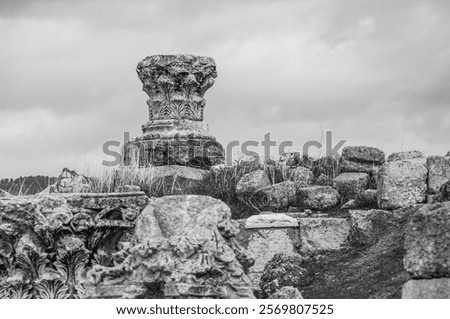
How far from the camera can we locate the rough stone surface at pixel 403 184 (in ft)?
55.2

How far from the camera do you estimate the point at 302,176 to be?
19.2m

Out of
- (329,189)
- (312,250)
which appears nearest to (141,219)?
(312,250)

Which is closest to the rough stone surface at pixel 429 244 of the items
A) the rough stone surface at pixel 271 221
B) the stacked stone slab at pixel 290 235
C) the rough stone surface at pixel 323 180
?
the stacked stone slab at pixel 290 235

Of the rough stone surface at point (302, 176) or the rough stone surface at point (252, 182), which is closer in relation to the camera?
the rough stone surface at point (252, 182)

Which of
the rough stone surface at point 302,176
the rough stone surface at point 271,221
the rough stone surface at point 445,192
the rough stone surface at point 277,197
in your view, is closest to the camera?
the rough stone surface at point 445,192

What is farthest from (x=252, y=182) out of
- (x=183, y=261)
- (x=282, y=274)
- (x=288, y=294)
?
(x=183, y=261)

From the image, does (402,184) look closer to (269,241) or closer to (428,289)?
(269,241)

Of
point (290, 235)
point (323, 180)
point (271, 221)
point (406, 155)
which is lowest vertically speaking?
point (290, 235)

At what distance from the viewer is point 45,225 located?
44.3 ft

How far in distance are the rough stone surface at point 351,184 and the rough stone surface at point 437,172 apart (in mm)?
1490

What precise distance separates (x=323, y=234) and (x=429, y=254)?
8.19m

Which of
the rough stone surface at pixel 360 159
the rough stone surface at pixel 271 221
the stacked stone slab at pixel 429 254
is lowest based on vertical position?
the stacked stone slab at pixel 429 254

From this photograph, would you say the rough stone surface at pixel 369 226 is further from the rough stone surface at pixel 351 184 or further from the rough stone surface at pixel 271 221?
the rough stone surface at pixel 351 184
